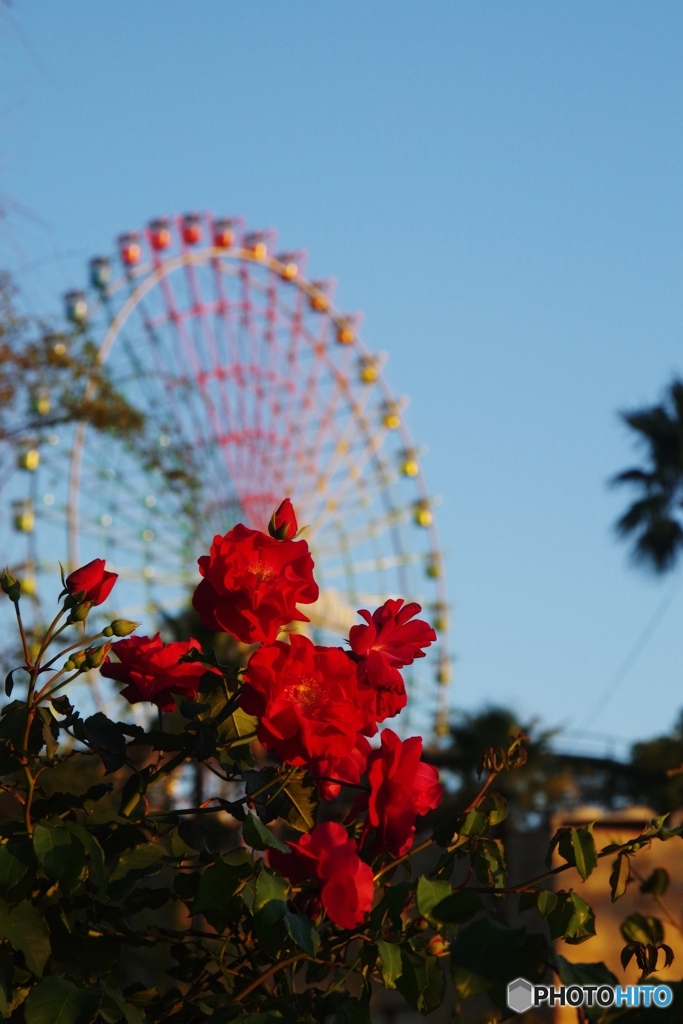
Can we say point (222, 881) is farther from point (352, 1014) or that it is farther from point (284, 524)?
point (284, 524)

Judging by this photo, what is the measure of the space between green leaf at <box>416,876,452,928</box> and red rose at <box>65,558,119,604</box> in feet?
1.37

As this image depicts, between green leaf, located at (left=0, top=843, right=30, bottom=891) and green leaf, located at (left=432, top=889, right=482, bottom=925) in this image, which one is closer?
green leaf, located at (left=432, top=889, right=482, bottom=925)

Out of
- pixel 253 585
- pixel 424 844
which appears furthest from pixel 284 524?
pixel 424 844

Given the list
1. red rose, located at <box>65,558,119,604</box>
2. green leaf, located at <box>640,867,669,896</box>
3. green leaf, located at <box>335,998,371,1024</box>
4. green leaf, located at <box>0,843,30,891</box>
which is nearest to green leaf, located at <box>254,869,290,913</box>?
green leaf, located at <box>335,998,371,1024</box>

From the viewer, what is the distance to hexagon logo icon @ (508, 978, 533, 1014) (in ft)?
3.02

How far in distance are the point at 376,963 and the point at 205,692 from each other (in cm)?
30

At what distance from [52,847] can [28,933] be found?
8 cm

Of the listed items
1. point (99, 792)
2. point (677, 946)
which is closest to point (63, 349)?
point (677, 946)

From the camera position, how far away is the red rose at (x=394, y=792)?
43.9 inches

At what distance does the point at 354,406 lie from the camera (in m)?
20.3

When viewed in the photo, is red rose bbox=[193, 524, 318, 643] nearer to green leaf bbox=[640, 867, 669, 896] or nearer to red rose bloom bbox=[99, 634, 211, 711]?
red rose bloom bbox=[99, 634, 211, 711]

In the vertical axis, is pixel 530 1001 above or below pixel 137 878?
below

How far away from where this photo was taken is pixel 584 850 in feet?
3.42

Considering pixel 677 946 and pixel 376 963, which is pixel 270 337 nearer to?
pixel 677 946
